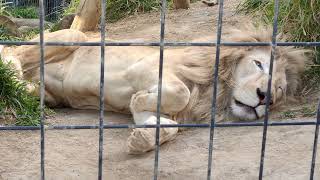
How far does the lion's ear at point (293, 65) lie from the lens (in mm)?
4219

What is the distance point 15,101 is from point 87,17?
2.19 meters

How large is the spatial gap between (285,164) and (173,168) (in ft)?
1.79

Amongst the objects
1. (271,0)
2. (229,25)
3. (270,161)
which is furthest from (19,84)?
(229,25)

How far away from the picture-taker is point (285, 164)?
3088 mm

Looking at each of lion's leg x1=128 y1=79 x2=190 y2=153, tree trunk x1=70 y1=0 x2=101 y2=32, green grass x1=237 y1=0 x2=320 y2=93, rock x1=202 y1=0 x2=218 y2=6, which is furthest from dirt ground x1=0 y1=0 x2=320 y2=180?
rock x1=202 y1=0 x2=218 y2=6

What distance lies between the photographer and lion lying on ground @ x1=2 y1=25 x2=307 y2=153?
3779 mm

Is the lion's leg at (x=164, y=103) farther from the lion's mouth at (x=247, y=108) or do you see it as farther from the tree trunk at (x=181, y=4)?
the tree trunk at (x=181, y=4)

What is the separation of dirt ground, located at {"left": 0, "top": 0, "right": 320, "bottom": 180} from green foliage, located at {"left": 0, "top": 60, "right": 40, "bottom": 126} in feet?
0.49

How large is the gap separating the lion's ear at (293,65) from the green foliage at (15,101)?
1651 millimetres

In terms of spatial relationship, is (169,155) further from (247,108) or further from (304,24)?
(304,24)

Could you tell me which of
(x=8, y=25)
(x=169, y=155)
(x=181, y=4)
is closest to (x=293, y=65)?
(x=169, y=155)

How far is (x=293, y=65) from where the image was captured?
13.9 ft

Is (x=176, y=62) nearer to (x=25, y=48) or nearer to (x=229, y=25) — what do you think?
(x=25, y=48)

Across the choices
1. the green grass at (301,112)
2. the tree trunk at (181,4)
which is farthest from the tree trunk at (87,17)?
the green grass at (301,112)
